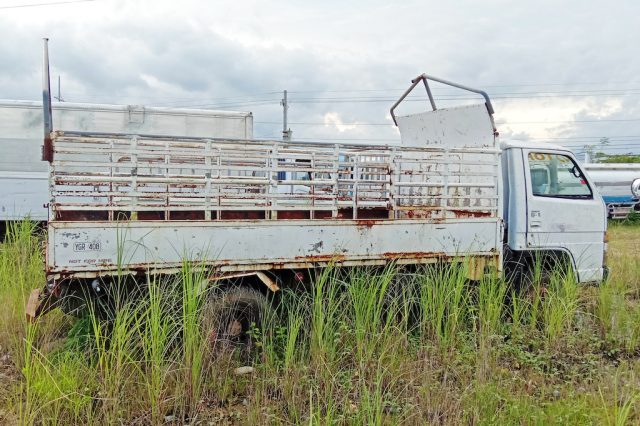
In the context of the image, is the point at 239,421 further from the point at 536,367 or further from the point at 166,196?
the point at 536,367

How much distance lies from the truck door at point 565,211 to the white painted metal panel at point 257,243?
90cm

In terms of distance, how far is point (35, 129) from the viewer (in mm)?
9992

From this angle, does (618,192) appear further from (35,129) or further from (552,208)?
(35,129)

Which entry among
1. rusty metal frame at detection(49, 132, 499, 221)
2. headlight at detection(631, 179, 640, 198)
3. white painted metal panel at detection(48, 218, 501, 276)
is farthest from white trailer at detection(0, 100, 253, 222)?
headlight at detection(631, 179, 640, 198)

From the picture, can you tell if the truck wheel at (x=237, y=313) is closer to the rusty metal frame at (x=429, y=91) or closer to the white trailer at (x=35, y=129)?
the rusty metal frame at (x=429, y=91)

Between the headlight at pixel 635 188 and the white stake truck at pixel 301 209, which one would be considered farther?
the headlight at pixel 635 188

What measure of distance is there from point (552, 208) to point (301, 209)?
3080mm

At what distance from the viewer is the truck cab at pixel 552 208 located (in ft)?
17.9

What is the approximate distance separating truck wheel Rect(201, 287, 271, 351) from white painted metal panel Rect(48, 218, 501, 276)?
0.84ft

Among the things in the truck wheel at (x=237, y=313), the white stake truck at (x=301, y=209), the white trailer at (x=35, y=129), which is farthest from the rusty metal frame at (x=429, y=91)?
the white trailer at (x=35, y=129)

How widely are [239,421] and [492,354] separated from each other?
6.95ft

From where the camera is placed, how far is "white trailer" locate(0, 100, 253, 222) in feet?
32.4

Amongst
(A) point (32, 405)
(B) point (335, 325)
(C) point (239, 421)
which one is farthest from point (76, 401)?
(B) point (335, 325)

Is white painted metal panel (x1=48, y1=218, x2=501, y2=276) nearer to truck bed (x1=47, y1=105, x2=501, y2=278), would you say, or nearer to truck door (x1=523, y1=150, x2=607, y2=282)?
truck bed (x1=47, y1=105, x2=501, y2=278)
